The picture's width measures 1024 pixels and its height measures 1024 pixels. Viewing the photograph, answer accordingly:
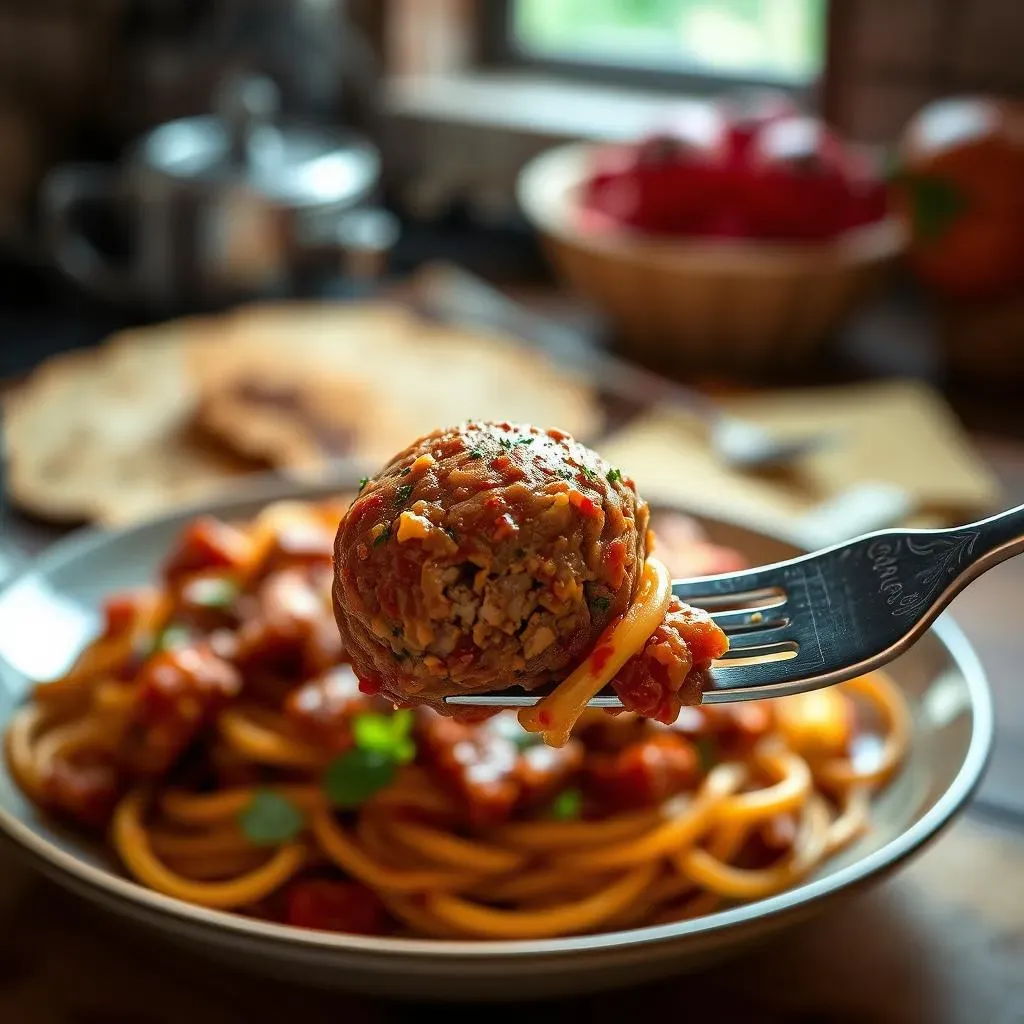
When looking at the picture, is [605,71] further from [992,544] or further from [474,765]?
[992,544]

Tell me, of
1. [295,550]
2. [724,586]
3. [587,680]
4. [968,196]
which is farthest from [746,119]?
[587,680]

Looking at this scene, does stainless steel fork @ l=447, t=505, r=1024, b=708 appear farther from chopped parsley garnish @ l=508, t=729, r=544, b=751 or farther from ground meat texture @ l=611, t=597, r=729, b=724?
chopped parsley garnish @ l=508, t=729, r=544, b=751

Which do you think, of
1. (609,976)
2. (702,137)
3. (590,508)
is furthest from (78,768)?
(702,137)

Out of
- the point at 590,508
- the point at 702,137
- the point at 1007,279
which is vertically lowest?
the point at 1007,279

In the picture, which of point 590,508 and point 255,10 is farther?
point 255,10

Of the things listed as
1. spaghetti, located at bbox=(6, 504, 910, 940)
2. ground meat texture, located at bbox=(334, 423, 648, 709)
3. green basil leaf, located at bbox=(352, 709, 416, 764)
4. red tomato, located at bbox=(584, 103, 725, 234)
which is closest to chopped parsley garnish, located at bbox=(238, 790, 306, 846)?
spaghetti, located at bbox=(6, 504, 910, 940)

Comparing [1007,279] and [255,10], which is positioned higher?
[255,10]

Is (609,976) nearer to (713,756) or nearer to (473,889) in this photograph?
(473,889)
